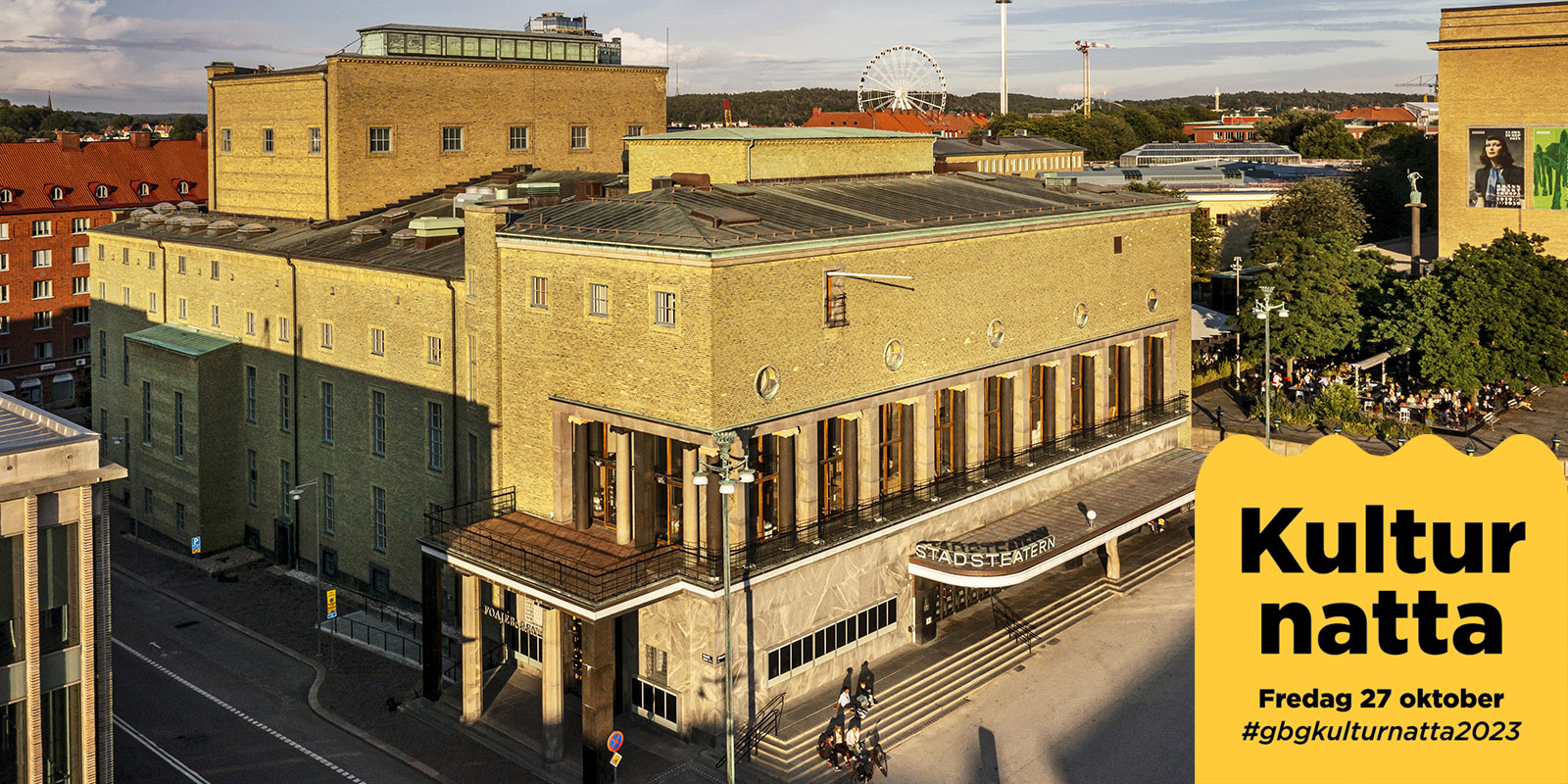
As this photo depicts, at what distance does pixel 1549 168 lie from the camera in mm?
83750

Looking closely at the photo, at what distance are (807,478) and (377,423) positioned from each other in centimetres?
1784

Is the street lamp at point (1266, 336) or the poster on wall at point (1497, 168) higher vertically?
the poster on wall at point (1497, 168)

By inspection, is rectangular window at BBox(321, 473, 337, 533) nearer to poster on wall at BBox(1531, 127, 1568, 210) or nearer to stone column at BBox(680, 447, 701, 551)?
stone column at BBox(680, 447, 701, 551)

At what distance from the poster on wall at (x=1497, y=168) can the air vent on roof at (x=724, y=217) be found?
Result: 64.2 metres

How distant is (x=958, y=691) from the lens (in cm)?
4138

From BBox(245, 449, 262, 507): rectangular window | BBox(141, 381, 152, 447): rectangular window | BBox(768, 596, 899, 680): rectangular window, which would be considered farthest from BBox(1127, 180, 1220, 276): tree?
BBox(141, 381, 152, 447): rectangular window

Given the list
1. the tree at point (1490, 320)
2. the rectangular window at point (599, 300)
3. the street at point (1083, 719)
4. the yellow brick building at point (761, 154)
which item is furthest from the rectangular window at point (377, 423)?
the tree at point (1490, 320)

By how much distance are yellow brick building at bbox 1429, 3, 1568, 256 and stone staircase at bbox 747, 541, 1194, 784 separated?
5131cm

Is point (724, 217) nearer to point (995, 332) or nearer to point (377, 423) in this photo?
point (995, 332)

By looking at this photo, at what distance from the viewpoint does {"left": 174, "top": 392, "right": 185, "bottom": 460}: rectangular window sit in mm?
58000

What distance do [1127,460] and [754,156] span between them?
1929 centimetres

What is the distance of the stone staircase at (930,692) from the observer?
3716cm

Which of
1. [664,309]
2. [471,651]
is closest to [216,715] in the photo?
[471,651]

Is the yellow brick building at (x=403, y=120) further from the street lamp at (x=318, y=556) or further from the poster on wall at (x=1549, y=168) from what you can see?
the poster on wall at (x=1549, y=168)
